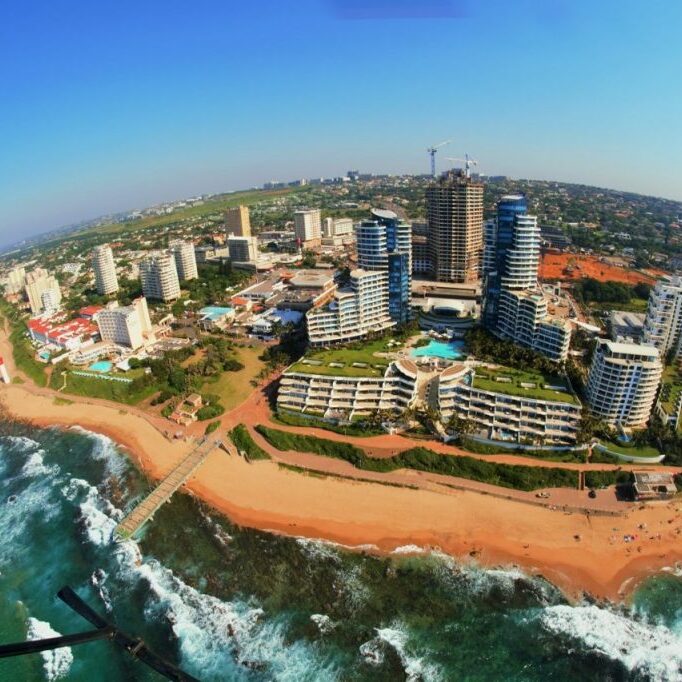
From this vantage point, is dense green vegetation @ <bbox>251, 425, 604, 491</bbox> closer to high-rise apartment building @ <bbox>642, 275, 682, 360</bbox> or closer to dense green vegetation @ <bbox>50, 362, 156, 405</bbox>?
dense green vegetation @ <bbox>50, 362, 156, 405</bbox>

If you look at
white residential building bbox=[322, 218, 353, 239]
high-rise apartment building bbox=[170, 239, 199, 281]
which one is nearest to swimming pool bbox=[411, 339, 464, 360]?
high-rise apartment building bbox=[170, 239, 199, 281]

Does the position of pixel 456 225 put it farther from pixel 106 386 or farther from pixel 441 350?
pixel 106 386

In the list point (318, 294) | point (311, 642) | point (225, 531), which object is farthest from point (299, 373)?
point (318, 294)

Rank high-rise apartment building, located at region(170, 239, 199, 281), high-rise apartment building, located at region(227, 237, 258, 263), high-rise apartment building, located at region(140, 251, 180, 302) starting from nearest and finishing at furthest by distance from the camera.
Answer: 1. high-rise apartment building, located at region(140, 251, 180, 302)
2. high-rise apartment building, located at region(170, 239, 199, 281)
3. high-rise apartment building, located at region(227, 237, 258, 263)

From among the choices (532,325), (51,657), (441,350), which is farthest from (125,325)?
(532,325)

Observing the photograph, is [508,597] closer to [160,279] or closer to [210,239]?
[160,279]

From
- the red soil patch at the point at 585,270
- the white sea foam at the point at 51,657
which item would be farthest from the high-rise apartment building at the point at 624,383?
the red soil patch at the point at 585,270
